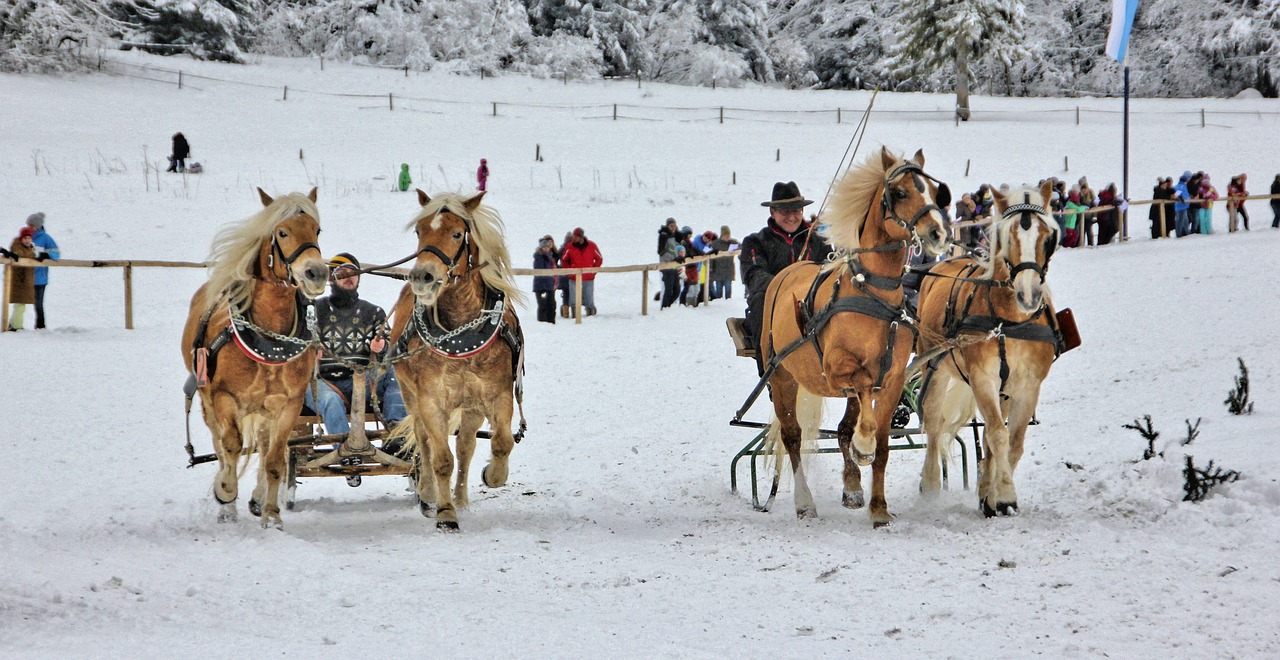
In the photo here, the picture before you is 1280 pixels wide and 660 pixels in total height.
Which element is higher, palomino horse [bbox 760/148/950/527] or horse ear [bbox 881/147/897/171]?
horse ear [bbox 881/147/897/171]

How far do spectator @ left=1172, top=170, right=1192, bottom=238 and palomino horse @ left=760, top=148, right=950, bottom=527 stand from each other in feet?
63.5

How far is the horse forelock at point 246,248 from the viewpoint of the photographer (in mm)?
6801

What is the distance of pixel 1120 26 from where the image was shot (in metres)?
21.4

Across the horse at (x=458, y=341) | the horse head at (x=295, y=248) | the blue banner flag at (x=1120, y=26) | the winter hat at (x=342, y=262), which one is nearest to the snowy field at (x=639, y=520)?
the horse at (x=458, y=341)

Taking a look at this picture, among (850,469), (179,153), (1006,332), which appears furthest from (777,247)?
(179,153)

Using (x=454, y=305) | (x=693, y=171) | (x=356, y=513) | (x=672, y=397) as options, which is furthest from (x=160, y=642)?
(x=693, y=171)

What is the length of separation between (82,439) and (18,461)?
3.04 ft

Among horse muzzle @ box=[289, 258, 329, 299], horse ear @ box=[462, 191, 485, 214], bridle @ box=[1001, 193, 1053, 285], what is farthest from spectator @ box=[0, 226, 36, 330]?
bridle @ box=[1001, 193, 1053, 285]

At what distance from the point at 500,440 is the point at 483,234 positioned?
1.33 metres

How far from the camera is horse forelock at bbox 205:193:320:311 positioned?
22.3ft

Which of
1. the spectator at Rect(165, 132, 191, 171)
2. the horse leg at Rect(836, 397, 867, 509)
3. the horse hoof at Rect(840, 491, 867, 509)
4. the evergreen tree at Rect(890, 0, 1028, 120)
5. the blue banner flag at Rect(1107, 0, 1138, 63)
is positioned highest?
the evergreen tree at Rect(890, 0, 1028, 120)

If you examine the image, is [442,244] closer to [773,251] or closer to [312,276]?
[312,276]

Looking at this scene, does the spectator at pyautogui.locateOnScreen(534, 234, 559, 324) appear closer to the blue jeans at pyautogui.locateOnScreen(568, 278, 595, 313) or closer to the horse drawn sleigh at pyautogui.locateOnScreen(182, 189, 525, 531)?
the blue jeans at pyautogui.locateOnScreen(568, 278, 595, 313)

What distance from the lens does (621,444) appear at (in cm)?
1000
